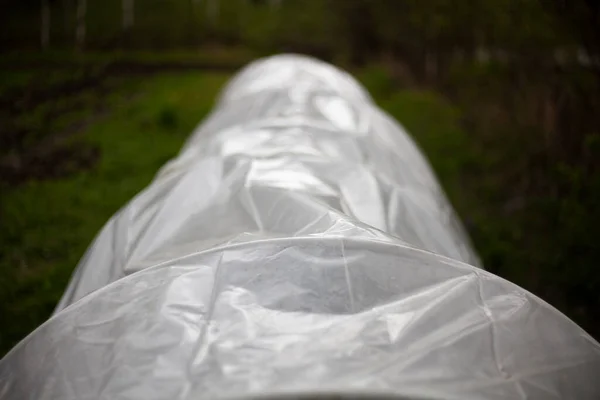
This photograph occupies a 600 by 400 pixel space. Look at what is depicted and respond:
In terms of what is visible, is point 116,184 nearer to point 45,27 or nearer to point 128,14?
point 45,27

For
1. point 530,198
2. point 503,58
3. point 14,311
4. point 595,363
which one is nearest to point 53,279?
point 14,311

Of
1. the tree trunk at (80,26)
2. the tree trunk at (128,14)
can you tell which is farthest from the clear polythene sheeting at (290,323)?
the tree trunk at (128,14)

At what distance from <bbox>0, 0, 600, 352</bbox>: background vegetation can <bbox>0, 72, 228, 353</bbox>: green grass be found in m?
0.01

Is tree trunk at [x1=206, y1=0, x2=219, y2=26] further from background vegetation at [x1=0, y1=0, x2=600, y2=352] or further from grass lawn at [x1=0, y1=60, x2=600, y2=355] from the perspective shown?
grass lawn at [x1=0, y1=60, x2=600, y2=355]

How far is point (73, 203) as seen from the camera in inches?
174

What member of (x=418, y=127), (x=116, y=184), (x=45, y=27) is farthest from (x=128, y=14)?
(x=418, y=127)

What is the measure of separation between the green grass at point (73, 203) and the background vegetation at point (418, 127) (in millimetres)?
14

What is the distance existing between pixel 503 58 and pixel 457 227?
3.45 m

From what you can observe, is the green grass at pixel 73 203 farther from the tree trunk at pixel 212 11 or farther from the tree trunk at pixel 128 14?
the tree trunk at pixel 212 11

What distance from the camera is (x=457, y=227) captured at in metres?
2.91

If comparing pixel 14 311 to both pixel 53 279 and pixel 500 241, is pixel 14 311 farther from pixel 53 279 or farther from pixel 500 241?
pixel 500 241

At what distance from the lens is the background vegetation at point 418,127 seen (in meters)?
3.48

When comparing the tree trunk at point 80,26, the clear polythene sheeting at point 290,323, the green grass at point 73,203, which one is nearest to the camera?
the clear polythene sheeting at point 290,323

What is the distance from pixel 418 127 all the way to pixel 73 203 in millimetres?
4612
